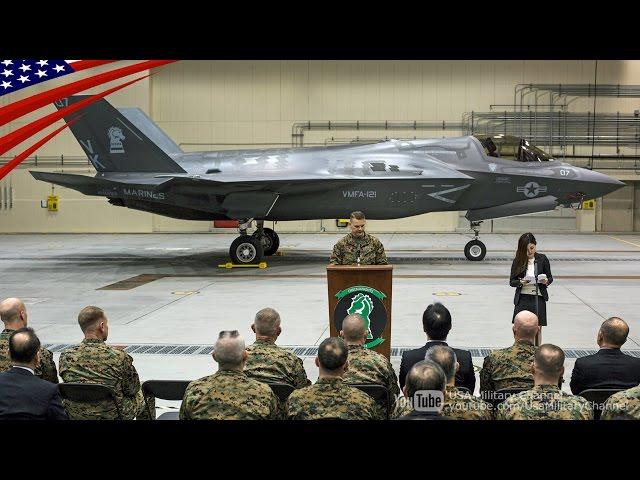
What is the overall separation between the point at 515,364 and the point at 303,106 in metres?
27.5

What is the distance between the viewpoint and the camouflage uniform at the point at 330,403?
4.43 m

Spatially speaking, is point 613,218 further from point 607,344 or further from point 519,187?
Result: point 607,344

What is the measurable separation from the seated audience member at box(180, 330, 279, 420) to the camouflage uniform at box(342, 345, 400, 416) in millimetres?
887

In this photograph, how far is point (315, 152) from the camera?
760 inches

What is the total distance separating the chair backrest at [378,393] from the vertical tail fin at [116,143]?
47.7 ft

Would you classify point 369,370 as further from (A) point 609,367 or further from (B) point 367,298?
(B) point 367,298

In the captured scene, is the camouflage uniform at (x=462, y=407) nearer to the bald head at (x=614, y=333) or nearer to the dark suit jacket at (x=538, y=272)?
the bald head at (x=614, y=333)

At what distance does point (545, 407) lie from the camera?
434 cm

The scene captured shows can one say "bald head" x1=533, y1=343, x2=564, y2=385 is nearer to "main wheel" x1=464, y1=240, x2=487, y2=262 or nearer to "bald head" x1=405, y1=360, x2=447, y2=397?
"bald head" x1=405, y1=360, x2=447, y2=397

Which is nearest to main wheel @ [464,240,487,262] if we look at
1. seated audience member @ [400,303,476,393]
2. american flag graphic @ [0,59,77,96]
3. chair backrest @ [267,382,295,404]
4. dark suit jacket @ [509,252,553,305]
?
dark suit jacket @ [509,252,553,305]

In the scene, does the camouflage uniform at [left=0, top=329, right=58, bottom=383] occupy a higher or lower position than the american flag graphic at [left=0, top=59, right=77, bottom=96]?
lower

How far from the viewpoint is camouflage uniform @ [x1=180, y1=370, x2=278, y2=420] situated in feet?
14.7
